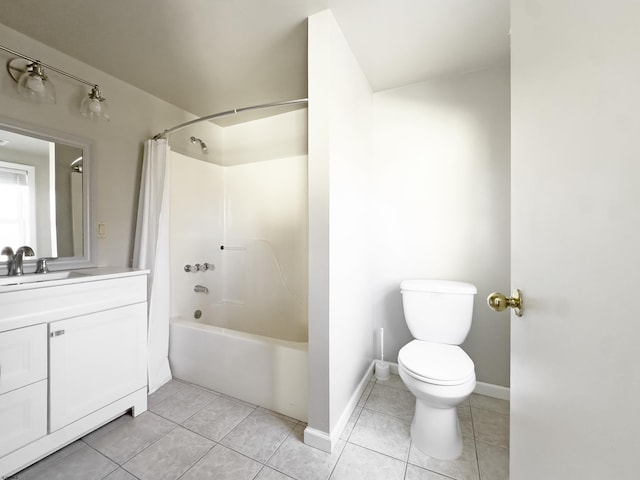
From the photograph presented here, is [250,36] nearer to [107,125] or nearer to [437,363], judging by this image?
[107,125]

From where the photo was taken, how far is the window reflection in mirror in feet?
4.93

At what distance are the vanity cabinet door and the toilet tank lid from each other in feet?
5.91

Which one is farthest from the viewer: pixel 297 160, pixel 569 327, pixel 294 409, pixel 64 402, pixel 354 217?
pixel 297 160

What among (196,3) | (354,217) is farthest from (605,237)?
(196,3)

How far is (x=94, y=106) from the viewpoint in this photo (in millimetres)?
1628

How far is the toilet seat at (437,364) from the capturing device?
1246 millimetres

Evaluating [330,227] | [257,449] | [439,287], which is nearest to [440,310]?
[439,287]

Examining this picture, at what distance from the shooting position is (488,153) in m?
1.81

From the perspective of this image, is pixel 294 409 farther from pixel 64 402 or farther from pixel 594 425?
pixel 594 425

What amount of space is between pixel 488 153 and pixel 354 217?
1.09m

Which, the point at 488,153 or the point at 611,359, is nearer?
the point at 611,359

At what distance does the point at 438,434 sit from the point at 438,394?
29 centimetres

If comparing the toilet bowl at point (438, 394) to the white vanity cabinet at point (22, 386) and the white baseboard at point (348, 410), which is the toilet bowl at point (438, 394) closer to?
the white baseboard at point (348, 410)

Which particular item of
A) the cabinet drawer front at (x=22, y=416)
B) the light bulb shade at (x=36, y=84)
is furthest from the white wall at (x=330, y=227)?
the light bulb shade at (x=36, y=84)
